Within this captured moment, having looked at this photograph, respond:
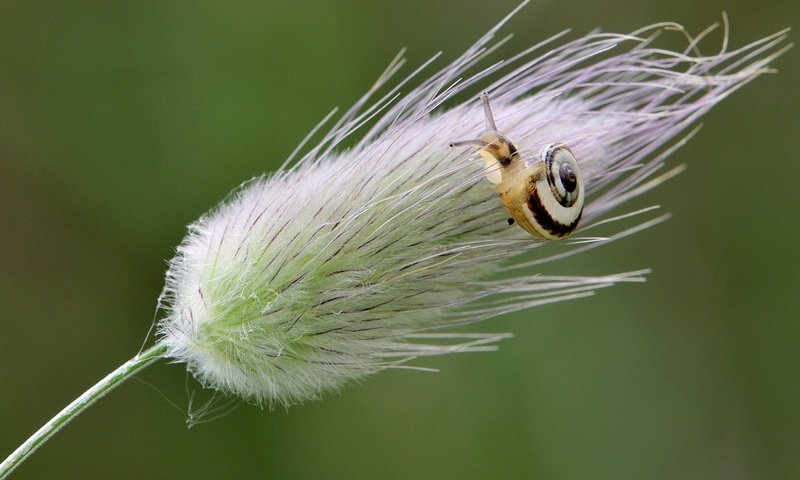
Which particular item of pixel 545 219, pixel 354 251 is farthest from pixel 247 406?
pixel 545 219

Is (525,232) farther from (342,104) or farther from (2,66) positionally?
(2,66)

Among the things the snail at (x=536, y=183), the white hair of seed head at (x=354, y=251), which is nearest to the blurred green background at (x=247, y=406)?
the white hair of seed head at (x=354, y=251)

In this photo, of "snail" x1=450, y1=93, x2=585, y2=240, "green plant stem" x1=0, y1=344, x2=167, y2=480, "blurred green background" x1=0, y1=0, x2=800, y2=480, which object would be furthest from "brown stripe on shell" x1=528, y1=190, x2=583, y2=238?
"blurred green background" x1=0, y1=0, x2=800, y2=480

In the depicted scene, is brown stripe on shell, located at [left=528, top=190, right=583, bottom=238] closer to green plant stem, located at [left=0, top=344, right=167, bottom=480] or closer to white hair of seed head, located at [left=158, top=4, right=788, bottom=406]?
white hair of seed head, located at [left=158, top=4, right=788, bottom=406]

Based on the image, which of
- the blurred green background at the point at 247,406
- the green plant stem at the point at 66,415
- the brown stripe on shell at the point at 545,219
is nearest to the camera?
the green plant stem at the point at 66,415

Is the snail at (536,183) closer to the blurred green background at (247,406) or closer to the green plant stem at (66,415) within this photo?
the green plant stem at (66,415)

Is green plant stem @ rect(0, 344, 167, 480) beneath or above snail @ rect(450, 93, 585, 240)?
beneath

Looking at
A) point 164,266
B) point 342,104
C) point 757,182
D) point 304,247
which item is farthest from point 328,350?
point 757,182
